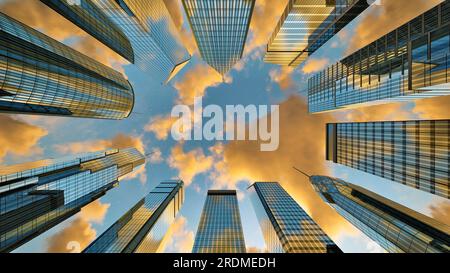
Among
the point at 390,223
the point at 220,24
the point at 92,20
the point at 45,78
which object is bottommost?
the point at 390,223

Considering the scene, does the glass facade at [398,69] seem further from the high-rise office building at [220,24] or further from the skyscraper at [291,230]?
the skyscraper at [291,230]

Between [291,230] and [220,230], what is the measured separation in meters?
43.7

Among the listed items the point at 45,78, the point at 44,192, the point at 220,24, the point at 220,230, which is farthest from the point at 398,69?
the point at 44,192

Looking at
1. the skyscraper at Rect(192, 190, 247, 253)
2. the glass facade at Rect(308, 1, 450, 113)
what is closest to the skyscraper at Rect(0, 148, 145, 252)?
the skyscraper at Rect(192, 190, 247, 253)

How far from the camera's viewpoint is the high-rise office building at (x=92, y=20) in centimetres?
8862

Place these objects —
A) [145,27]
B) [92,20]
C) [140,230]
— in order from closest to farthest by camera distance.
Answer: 1. [92,20]
2. [140,230]
3. [145,27]

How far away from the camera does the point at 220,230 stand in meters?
122

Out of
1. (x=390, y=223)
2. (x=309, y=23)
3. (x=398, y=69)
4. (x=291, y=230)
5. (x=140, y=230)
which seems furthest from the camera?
(x=140, y=230)

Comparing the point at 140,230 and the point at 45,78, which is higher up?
the point at 45,78

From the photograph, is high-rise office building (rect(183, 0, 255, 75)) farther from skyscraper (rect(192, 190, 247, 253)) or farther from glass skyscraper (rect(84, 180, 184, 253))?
glass skyscraper (rect(84, 180, 184, 253))

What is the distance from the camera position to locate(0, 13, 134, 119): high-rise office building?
57969 mm

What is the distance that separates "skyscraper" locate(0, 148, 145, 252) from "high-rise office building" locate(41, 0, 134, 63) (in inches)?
2845

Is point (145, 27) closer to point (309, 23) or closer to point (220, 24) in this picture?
point (220, 24)
